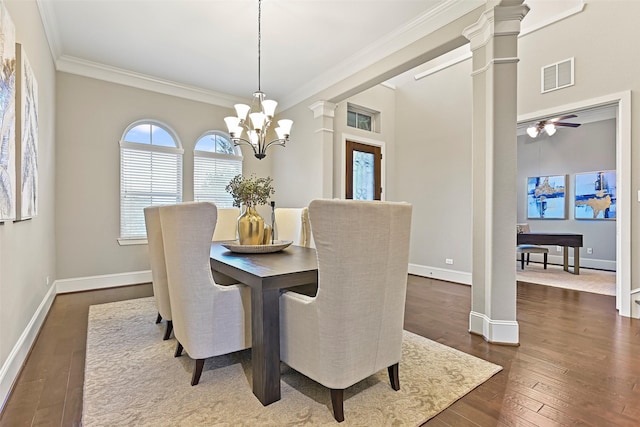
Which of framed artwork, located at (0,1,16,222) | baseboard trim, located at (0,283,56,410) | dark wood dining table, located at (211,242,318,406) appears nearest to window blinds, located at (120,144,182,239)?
baseboard trim, located at (0,283,56,410)

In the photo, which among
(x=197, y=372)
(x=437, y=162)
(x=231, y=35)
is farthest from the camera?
(x=437, y=162)

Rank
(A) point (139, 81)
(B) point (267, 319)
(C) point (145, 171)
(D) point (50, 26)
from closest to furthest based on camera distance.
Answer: (B) point (267, 319)
(D) point (50, 26)
(A) point (139, 81)
(C) point (145, 171)

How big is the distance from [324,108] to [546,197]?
5657 mm

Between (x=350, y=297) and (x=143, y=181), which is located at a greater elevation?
(x=143, y=181)

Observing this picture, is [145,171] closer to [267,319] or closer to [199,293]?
[199,293]

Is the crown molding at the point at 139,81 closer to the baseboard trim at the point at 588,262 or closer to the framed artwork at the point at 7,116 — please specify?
the framed artwork at the point at 7,116

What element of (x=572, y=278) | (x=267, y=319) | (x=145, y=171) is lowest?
(x=572, y=278)

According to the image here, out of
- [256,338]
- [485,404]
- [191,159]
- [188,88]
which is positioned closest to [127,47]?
[188,88]

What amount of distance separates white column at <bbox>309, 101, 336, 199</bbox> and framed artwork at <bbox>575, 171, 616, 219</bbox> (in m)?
5.54

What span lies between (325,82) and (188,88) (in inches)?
84.8

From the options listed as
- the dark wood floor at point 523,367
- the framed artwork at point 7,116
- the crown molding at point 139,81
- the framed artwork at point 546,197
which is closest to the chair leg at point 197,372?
the dark wood floor at point 523,367

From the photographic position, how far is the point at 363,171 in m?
5.34

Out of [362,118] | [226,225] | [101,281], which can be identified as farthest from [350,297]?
[362,118]

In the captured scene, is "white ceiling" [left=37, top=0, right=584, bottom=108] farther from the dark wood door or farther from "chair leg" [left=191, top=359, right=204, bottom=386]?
"chair leg" [left=191, top=359, right=204, bottom=386]
